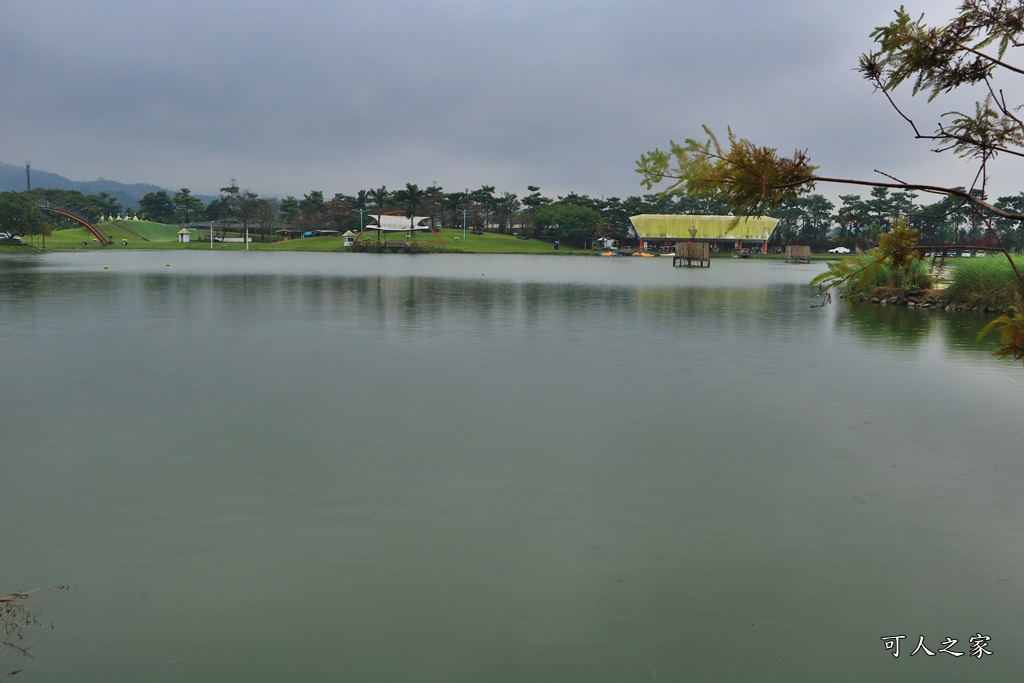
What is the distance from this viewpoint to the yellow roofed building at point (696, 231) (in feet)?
389

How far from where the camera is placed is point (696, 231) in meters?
118

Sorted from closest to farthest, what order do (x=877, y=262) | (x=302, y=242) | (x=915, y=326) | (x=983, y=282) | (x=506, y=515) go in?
(x=877, y=262) < (x=506, y=515) < (x=915, y=326) < (x=983, y=282) < (x=302, y=242)

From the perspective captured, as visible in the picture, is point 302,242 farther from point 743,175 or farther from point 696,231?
point 743,175

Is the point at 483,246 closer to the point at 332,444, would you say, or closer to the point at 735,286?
the point at 735,286

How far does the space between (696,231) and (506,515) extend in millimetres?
115200

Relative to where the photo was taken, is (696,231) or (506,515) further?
(696,231)

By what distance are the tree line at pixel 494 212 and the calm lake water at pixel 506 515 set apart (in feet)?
329

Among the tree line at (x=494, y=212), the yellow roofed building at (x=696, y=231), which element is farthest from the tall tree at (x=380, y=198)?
the yellow roofed building at (x=696, y=231)

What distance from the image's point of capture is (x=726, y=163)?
4.93m

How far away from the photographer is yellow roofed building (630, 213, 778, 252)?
119m

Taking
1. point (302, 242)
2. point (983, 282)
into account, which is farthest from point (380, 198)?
point (983, 282)

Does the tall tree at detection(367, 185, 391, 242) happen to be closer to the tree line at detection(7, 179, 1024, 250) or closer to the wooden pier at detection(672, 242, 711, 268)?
the tree line at detection(7, 179, 1024, 250)

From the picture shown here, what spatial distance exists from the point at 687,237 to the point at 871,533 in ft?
376

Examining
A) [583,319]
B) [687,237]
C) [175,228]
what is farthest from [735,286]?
[175,228]
